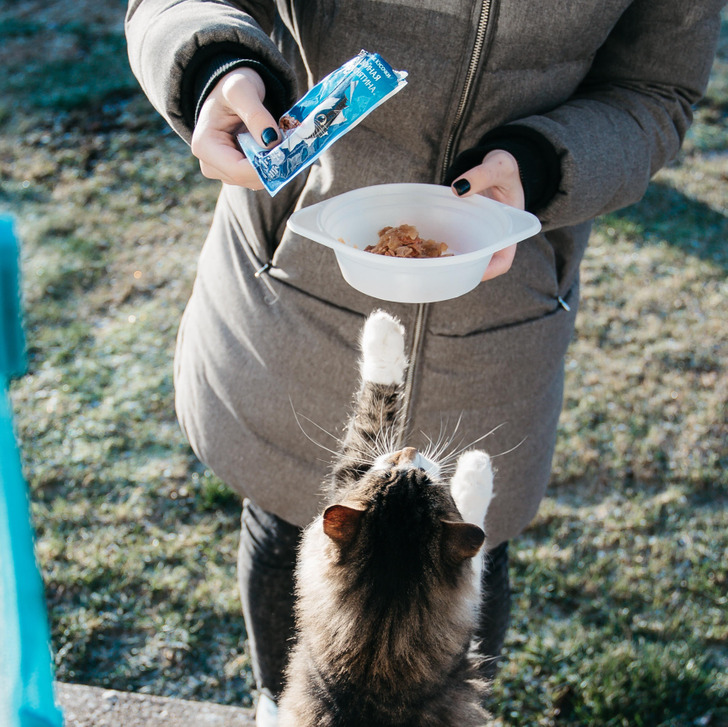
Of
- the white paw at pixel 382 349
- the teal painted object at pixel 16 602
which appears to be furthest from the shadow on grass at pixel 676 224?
the teal painted object at pixel 16 602

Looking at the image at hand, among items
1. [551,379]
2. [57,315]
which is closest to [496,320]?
[551,379]

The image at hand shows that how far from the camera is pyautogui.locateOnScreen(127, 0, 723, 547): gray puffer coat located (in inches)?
47.1

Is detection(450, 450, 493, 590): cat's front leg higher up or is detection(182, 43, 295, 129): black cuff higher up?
detection(182, 43, 295, 129): black cuff

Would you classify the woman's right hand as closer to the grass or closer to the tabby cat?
the tabby cat

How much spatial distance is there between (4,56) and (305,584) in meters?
5.58

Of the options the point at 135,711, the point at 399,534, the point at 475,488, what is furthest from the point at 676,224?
the point at 135,711

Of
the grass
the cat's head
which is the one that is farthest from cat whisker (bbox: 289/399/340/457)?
the grass

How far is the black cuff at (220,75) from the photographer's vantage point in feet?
3.63

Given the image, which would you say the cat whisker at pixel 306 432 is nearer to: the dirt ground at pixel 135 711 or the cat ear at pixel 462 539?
the cat ear at pixel 462 539

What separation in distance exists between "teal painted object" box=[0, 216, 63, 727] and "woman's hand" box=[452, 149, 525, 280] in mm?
712

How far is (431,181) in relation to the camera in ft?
4.31

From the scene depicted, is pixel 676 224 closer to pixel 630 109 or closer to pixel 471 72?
pixel 630 109

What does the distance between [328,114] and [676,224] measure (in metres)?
3.43

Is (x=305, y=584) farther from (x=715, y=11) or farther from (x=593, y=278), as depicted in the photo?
(x=593, y=278)
